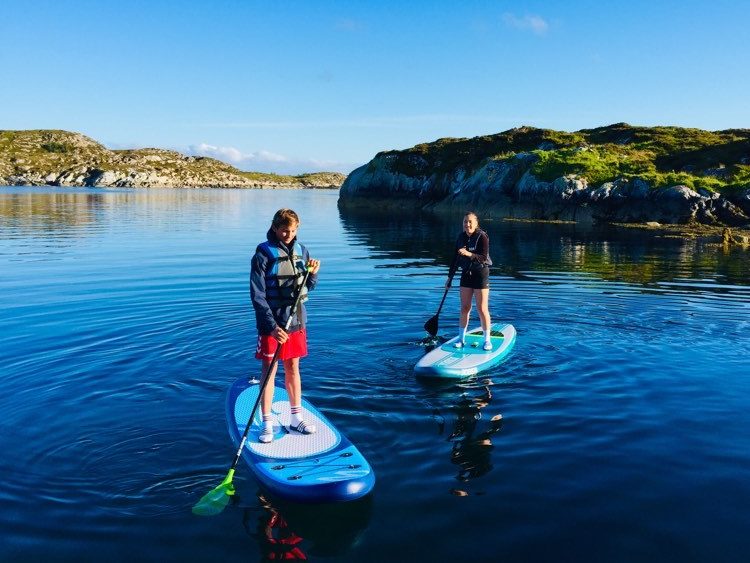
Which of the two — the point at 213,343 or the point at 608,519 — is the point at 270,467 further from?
the point at 213,343

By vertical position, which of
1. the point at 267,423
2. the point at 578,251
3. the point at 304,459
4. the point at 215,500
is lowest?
the point at 215,500

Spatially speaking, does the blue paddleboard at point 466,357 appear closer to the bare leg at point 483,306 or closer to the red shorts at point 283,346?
the bare leg at point 483,306

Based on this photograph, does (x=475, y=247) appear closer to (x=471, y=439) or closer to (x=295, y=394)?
(x=471, y=439)

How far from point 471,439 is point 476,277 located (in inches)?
171

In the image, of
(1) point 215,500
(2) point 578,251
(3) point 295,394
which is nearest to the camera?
(1) point 215,500

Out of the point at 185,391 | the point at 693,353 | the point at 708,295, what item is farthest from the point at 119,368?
the point at 708,295

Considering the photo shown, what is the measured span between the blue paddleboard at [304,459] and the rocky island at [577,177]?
41.8 metres

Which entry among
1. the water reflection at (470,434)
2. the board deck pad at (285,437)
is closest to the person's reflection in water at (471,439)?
the water reflection at (470,434)

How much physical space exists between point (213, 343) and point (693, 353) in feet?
32.9

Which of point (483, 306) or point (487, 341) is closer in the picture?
point (487, 341)

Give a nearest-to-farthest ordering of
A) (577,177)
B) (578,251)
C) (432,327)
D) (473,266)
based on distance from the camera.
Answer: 1. (473,266)
2. (432,327)
3. (578,251)
4. (577,177)

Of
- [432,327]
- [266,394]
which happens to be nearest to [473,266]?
[432,327]

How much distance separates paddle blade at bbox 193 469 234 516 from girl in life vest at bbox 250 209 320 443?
1.07 meters

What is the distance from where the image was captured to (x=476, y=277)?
11.4 meters
